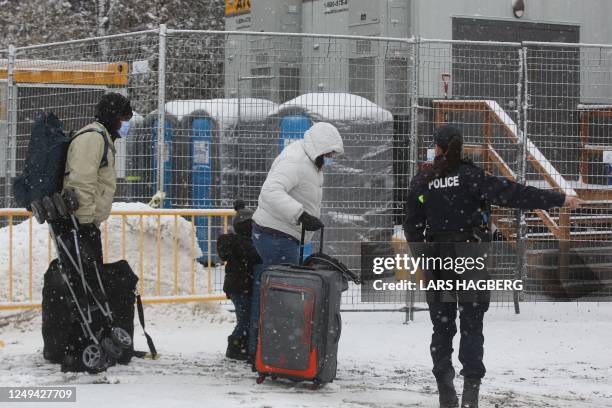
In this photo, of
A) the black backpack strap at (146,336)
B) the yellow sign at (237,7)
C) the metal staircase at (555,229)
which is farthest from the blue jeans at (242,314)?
the yellow sign at (237,7)

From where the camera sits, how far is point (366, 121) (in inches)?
407

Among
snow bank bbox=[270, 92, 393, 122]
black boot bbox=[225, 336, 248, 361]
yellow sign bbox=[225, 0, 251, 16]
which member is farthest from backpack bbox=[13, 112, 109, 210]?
yellow sign bbox=[225, 0, 251, 16]

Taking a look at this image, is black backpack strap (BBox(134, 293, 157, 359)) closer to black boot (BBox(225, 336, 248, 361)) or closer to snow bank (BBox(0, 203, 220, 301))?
black boot (BBox(225, 336, 248, 361))

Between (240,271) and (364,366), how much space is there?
45.2 inches

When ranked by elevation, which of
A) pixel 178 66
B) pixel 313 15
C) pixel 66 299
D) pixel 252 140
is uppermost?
pixel 313 15

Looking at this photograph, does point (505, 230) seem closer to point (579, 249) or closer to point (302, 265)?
point (579, 249)

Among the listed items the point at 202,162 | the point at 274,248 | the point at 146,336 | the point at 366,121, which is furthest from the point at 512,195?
the point at 202,162

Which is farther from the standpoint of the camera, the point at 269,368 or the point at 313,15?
the point at 313,15

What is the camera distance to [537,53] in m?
10.9

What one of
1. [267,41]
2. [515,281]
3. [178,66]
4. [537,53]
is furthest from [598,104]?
[178,66]

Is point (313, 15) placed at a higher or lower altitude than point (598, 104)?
higher

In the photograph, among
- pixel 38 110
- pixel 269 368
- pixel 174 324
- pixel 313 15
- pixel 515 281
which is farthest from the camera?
pixel 313 15

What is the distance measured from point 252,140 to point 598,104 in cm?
343

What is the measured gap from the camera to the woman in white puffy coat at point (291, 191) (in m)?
6.71
